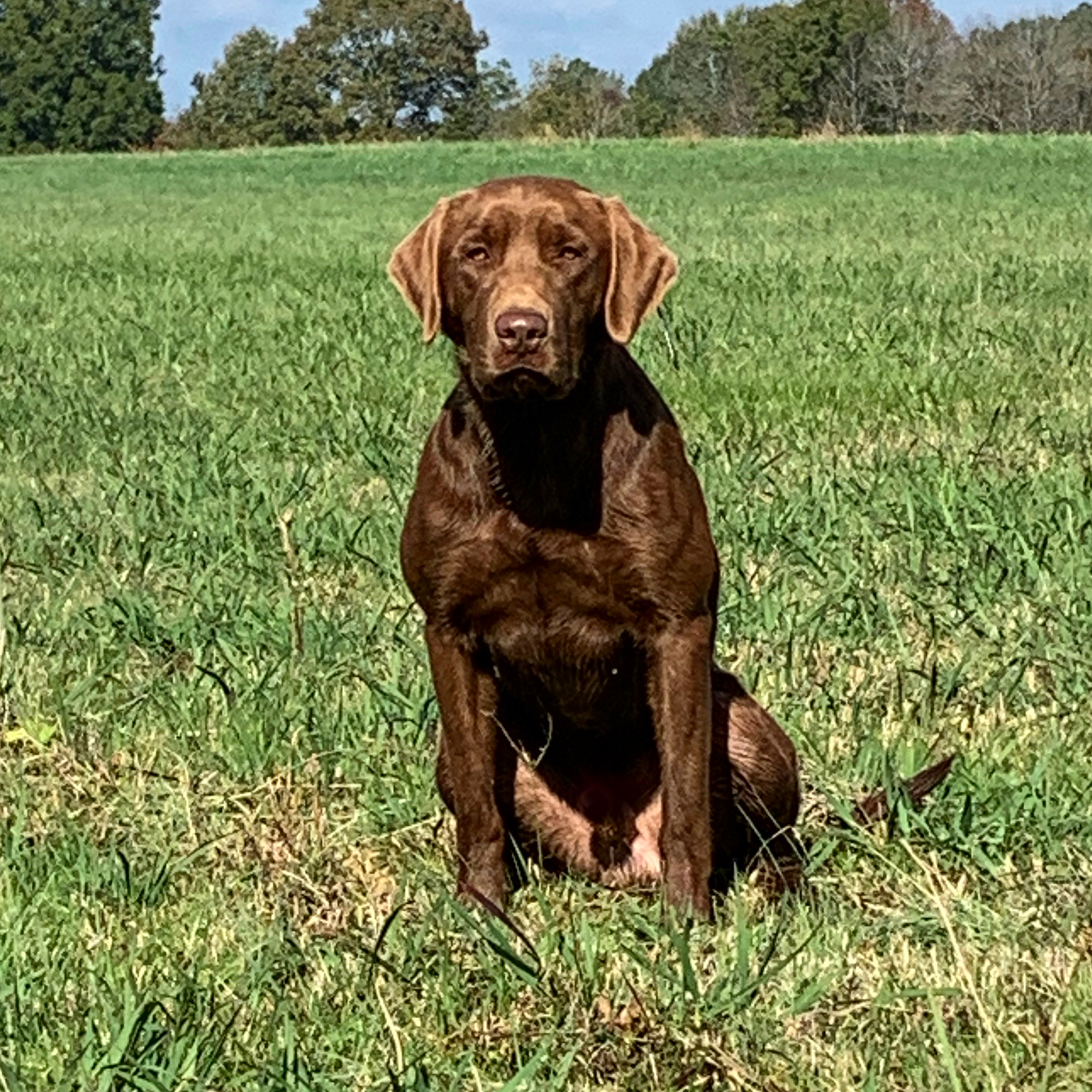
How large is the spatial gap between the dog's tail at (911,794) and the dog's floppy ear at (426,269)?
1230 mm

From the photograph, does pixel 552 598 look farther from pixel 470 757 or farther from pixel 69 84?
pixel 69 84

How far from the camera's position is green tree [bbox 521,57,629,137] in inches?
3698

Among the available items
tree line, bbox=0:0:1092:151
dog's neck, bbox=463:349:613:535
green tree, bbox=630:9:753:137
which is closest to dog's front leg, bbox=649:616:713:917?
dog's neck, bbox=463:349:613:535

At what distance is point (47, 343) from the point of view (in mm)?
10625

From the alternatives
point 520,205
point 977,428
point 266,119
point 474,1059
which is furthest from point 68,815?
point 266,119

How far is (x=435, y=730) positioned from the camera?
159 inches

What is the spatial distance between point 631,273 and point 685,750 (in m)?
0.89

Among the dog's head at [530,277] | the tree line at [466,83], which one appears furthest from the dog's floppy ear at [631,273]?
the tree line at [466,83]

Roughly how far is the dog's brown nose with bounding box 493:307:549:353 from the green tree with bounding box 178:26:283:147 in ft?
297

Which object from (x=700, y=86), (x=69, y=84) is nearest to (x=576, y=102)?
(x=700, y=86)

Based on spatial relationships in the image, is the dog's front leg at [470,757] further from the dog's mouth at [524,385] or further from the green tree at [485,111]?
the green tree at [485,111]

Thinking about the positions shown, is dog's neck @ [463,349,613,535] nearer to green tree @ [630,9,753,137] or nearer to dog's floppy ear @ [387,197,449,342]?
dog's floppy ear @ [387,197,449,342]

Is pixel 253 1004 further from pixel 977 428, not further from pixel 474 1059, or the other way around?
pixel 977 428

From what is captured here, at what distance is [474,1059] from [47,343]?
8.61 metres
